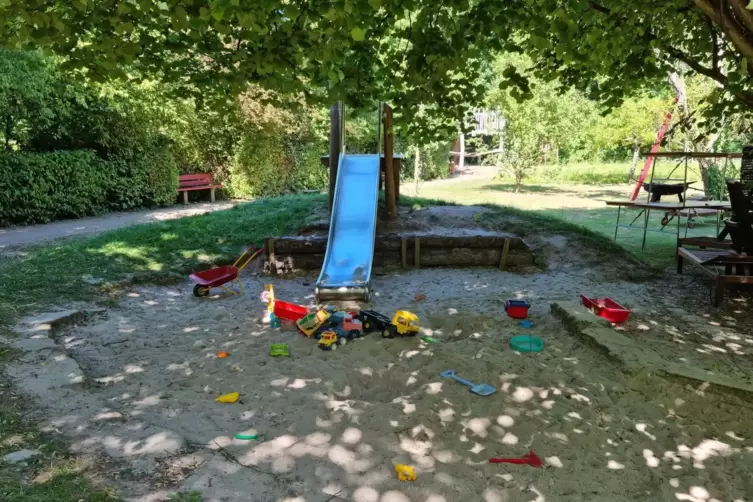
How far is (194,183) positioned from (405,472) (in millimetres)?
16271

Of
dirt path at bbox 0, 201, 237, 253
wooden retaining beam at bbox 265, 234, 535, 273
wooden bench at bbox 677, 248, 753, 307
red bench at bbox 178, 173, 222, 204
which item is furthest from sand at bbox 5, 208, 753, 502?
red bench at bbox 178, 173, 222, 204

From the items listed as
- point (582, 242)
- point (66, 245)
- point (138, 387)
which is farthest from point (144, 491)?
point (582, 242)

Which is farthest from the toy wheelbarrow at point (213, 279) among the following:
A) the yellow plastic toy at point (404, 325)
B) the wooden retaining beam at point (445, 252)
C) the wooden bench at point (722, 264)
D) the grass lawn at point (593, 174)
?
the grass lawn at point (593, 174)

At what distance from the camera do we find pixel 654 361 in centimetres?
477

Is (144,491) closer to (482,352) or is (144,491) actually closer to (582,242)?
(482,352)

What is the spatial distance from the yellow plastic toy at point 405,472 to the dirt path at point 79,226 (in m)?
9.01

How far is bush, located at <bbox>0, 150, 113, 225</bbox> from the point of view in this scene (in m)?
12.1

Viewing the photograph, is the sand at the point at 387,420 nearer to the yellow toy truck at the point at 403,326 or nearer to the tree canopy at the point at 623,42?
the yellow toy truck at the point at 403,326

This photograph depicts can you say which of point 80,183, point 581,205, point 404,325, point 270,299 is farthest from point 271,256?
point 581,205

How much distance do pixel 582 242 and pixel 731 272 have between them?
7.88 feet

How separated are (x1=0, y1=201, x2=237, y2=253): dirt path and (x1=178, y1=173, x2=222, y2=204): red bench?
1.13 metres

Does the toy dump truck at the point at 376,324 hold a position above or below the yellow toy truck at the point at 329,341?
above

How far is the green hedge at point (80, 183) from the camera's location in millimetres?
12219

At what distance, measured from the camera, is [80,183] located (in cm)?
1368
